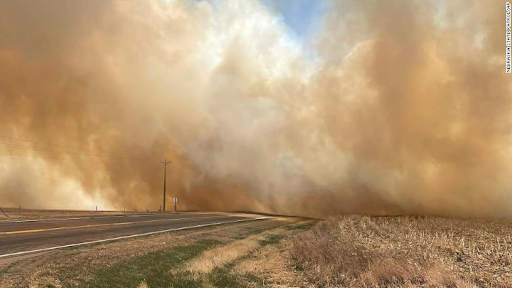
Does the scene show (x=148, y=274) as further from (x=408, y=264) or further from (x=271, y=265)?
(x=408, y=264)

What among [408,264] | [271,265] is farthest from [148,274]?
[408,264]

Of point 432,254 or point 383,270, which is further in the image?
point 432,254

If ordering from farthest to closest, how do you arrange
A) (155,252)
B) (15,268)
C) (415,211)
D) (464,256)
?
1. (415,211)
2. (155,252)
3. (464,256)
4. (15,268)

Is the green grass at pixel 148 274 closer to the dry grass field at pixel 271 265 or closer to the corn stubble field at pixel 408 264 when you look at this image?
the dry grass field at pixel 271 265

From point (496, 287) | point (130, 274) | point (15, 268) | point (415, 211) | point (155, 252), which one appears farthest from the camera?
point (415, 211)

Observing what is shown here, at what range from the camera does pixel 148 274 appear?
43.0 feet

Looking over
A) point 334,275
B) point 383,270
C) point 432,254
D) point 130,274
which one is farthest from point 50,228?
point 432,254

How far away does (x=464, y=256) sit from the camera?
1421 centimetres

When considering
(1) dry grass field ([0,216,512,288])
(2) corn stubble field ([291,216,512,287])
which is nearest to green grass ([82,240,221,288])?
(1) dry grass field ([0,216,512,288])

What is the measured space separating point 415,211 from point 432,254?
4632 centimetres

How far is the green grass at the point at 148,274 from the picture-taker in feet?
38.8

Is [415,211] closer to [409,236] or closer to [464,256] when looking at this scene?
[409,236]

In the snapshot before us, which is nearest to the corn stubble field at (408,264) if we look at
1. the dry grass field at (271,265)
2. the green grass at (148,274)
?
the dry grass field at (271,265)

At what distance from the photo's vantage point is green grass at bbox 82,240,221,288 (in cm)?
1183
